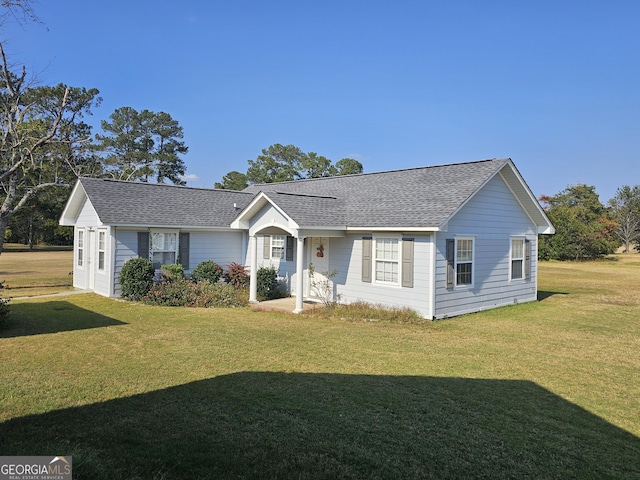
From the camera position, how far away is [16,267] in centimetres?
2778

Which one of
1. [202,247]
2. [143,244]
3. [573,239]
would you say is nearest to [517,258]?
[202,247]

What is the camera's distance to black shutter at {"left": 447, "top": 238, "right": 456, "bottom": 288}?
12789 mm

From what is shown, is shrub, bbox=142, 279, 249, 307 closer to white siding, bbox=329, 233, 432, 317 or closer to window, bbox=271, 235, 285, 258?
window, bbox=271, 235, 285, 258

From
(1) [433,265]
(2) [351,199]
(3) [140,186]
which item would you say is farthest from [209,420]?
(3) [140,186]

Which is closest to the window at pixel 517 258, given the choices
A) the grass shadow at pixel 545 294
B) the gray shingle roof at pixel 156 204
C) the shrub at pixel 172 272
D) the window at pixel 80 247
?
the grass shadow at pixel 545 294

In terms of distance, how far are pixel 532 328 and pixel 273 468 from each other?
974cm

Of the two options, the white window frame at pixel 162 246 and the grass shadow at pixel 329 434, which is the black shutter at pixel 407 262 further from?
the white window frame at pixel 162 246

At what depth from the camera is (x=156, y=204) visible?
17703 millimetres

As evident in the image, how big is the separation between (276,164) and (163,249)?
136 ft

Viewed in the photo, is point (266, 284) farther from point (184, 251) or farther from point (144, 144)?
point (144, 144)

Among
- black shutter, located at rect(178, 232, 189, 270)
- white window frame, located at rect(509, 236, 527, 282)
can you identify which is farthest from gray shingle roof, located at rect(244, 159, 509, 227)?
black shutter, located at rect(178, 232, 189, 270)

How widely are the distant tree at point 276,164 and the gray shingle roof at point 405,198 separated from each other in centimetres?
3968

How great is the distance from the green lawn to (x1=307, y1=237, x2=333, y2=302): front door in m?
3.59

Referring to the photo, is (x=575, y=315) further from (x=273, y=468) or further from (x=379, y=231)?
(x=273, y=468)
